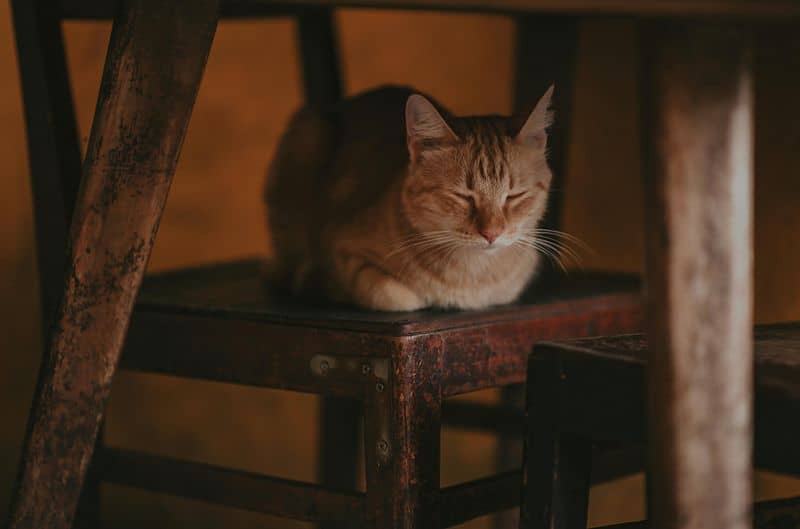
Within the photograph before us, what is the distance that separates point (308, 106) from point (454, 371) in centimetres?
65

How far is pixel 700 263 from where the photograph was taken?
2.48 ft

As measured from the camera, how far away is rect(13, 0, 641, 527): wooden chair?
41.0 inches

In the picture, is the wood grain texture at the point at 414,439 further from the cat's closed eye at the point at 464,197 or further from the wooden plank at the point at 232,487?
the cat's closed eye at the point at 464,197

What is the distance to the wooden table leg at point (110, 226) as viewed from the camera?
1.03m

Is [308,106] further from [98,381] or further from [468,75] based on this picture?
[98,381]

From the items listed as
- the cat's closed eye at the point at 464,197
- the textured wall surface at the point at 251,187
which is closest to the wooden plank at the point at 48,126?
the cat's closed eye at the point at 464,197

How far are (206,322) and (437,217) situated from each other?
0.31m

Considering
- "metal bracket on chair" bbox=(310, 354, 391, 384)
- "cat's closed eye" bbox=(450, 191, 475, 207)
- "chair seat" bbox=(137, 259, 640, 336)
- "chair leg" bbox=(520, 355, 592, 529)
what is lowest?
"chair leg" bbox=(520, 355, 592, 529)

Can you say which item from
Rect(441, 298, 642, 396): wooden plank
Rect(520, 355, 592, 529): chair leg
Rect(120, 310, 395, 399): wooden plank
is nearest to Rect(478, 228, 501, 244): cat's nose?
Rect(441, 298, 642, 396): wooden plank

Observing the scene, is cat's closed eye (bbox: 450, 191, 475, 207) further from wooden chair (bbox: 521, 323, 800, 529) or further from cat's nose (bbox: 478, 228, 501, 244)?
wooden chair (bbox: 521, 323, 800, 529)

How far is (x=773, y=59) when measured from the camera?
1546mm

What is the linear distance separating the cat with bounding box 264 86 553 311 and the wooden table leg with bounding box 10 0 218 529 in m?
0.35

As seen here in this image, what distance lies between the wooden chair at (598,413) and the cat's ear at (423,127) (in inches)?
16.9

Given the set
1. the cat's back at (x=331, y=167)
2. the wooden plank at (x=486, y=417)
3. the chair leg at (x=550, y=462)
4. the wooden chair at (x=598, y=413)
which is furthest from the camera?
the wooden plank at (x=486, y=417)
